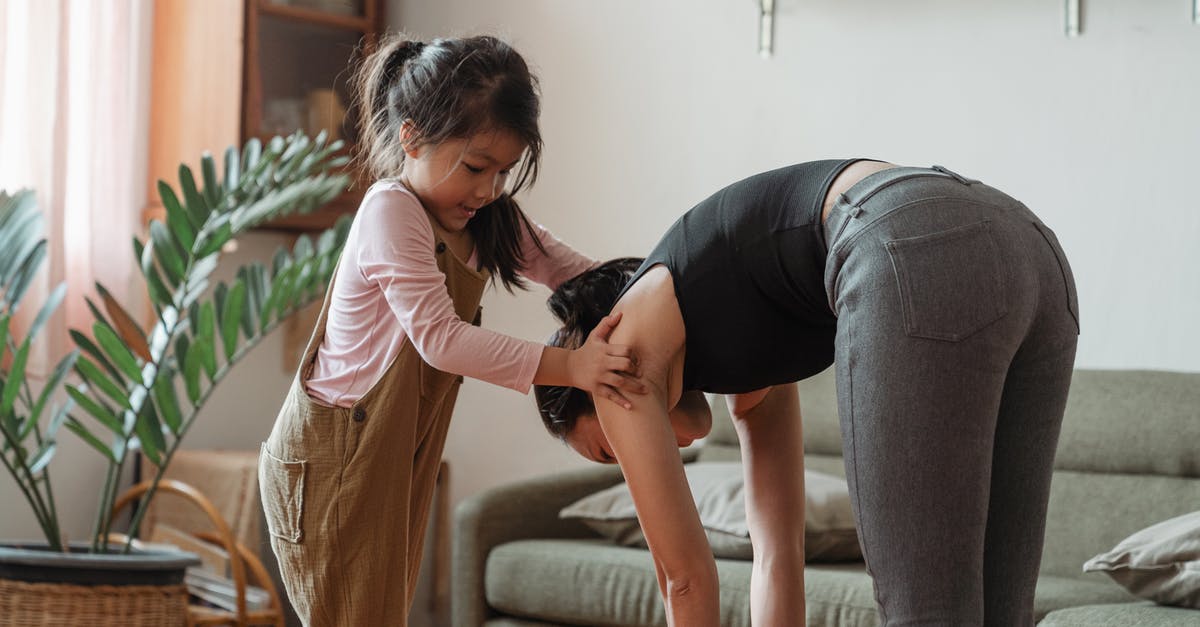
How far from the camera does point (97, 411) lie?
261 cm

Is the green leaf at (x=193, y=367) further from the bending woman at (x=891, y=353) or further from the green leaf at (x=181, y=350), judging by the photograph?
the bending woman at (x=891, y=353)

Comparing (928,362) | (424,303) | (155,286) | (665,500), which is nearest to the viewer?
(928,362)

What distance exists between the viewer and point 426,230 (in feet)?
5.27

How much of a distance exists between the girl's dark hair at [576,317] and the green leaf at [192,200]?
147 centimetres

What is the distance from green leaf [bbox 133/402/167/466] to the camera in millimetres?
2672

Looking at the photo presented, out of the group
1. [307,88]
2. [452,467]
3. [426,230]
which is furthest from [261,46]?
[426,230]

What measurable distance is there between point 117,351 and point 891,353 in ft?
6.63

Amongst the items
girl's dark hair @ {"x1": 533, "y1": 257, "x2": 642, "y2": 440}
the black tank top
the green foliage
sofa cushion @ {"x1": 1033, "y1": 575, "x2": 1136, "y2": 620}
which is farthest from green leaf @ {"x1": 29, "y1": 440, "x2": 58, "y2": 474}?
sofa cushion @ {"x1": 1033, "y1": 575, "x2": 1136, "y2": 620}

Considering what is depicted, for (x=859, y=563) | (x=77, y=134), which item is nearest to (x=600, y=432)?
(x=859, y=563)

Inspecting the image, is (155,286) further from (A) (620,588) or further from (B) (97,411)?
(A) (620,588)

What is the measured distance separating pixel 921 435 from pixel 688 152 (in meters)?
2.49

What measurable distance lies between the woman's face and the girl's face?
1.08 feet

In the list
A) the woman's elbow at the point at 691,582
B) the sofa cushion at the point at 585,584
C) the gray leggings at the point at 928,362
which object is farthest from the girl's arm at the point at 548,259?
the sofa cushion at the point at 585,584

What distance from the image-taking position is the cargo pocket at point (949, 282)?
1.07 meters
